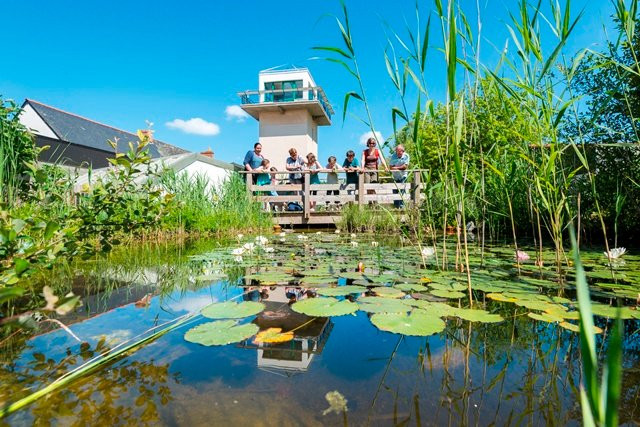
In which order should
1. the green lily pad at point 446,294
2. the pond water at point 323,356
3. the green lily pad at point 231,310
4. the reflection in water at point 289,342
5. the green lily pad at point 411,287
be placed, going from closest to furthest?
the pond water at point 323,356 < the reflection in water at point 289,342 < the green lily pad at point 231,310 < the green lily pad at point 446,294 < the green lily pad at point 411,287

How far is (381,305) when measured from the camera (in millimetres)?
1391

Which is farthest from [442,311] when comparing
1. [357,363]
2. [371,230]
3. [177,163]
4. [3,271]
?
[177,163]

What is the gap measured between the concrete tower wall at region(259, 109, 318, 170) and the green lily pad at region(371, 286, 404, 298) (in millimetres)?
15873

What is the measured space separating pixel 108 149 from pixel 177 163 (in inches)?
347

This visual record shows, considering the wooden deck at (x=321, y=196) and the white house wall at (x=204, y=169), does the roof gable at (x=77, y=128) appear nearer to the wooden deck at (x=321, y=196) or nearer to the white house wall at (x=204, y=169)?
the white house wall at (x=204, y=169)

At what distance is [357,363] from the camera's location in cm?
94

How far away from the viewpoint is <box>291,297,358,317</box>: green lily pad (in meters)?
1.27

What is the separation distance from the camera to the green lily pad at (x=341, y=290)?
158cm

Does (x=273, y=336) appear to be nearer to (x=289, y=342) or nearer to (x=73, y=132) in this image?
(x=289, y=342)

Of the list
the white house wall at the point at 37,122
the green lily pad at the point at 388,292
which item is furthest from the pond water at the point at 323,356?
the white house wall at the point at 37,122

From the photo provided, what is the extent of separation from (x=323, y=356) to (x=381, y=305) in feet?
1.56

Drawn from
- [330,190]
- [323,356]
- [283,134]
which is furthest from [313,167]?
[283,134]

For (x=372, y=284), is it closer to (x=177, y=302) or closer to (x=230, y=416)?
(x=177, y=302)

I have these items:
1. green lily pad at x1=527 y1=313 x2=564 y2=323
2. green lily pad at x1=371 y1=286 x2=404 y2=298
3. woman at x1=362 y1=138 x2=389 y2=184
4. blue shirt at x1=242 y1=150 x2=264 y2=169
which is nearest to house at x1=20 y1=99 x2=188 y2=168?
blue shirt at x1=242 y1=150 x2=264 y2=169
